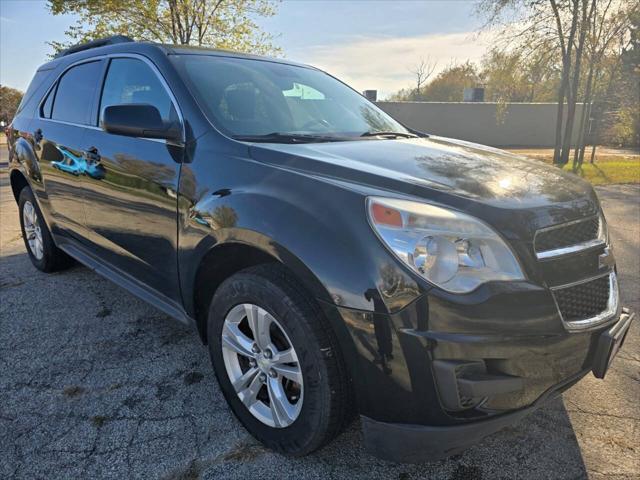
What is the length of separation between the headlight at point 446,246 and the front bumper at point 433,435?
19.1 inches

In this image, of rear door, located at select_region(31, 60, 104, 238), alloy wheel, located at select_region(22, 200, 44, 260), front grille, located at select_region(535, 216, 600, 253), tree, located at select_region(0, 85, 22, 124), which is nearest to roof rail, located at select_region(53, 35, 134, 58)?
rear door, located at select_region(31, 60, 104, 238)

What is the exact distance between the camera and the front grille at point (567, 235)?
1729mm

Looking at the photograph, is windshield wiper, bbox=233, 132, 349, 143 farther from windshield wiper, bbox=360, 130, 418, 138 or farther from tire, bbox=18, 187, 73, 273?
tire, bbox=18, 187, 73, 273

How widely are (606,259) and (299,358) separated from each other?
1.36 meters

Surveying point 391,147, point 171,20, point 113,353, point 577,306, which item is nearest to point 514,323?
point 577,306

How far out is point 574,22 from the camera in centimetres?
1462

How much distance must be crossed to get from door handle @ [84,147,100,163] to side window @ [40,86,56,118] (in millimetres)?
1066

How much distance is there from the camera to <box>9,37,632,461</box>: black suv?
1.60m

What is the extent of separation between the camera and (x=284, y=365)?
197 cm

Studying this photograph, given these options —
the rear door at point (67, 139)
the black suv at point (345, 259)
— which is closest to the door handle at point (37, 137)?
the rear door at point (67, 139)

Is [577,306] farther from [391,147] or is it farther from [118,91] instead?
[118,91]

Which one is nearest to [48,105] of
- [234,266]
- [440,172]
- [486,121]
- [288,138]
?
[288,138]

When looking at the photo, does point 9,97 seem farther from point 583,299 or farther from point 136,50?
point 583,299

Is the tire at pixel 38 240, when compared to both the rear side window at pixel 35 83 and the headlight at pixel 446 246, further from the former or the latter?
the headlight at pixel 446 246
